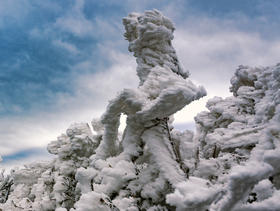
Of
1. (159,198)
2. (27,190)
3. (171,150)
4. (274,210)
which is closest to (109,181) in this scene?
(159,198)

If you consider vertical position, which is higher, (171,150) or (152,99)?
(152,99)

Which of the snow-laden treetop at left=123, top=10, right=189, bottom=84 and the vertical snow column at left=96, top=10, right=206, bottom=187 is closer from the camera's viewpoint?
the vertical snow column at left=96, top=10, right=206, bottom=187

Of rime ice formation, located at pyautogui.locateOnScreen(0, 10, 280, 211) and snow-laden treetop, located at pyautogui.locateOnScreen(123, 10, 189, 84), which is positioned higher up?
snow-laden treetop, located at pyautogui.locateOnScreen(123, 10, 189, 84)

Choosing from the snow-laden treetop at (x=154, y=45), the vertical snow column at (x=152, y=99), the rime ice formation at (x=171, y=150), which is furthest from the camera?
the snow-laden treetop at (x=154, y=45)

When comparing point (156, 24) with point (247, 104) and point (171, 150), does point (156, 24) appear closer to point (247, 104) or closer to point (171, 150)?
point (171, 150)

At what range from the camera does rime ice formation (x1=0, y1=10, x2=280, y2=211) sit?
5.94 ft

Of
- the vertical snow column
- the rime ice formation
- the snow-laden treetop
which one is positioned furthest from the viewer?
the snow-laden treetop

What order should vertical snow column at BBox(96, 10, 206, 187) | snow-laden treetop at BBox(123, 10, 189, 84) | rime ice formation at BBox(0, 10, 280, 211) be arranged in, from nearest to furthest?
rime ice formation at BBox(0, 10, 280, 211), vertical snow column at BBox(96, 10, 206, 187), snow-laden treetop at BBox(123, 10, 189, 84)

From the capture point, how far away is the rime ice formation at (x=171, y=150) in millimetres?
1811

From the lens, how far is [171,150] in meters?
3.74

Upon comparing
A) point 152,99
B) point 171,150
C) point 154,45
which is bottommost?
point 171,150

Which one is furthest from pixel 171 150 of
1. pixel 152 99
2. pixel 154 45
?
pixel 154 45

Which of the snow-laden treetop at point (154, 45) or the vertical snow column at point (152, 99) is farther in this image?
the snow-laden treetop at point (154, 45)

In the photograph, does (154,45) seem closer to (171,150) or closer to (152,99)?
(152,99)
